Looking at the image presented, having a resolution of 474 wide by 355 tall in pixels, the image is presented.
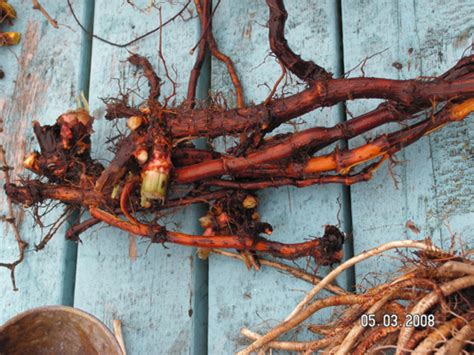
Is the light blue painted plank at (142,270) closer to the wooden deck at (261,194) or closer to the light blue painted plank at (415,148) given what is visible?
the wooden deck at (261,194)

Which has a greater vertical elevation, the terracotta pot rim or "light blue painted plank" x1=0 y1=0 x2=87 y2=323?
"light blue painted plank" x1=0 y1=0 x2=87 y2=323

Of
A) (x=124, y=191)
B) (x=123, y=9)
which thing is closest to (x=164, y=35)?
(x=123, y=9)

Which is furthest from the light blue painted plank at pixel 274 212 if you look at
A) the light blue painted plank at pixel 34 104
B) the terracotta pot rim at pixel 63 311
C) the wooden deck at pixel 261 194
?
the light blue painted plank at pixel 34 104

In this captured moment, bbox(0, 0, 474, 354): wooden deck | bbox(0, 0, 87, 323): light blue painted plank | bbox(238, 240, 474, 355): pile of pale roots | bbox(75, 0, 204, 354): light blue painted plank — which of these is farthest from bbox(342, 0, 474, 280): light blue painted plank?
bbox(0, 0, 87, 323): light blue painted plank

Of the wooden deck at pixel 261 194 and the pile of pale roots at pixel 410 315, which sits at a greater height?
the wooden deck at pixel 261 194

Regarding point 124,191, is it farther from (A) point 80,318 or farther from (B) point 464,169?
(B) point 464,169

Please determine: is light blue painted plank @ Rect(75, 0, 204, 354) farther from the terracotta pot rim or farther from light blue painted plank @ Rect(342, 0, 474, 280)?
light blue painted plank @ Rect(342, 0, 474, 280)

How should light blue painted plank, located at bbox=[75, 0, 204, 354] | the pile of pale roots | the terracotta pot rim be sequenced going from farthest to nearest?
light blue painted plank, located at bbox=[75, 0, 204, 354] → the terracotta pot rim → the pile of pale roots
